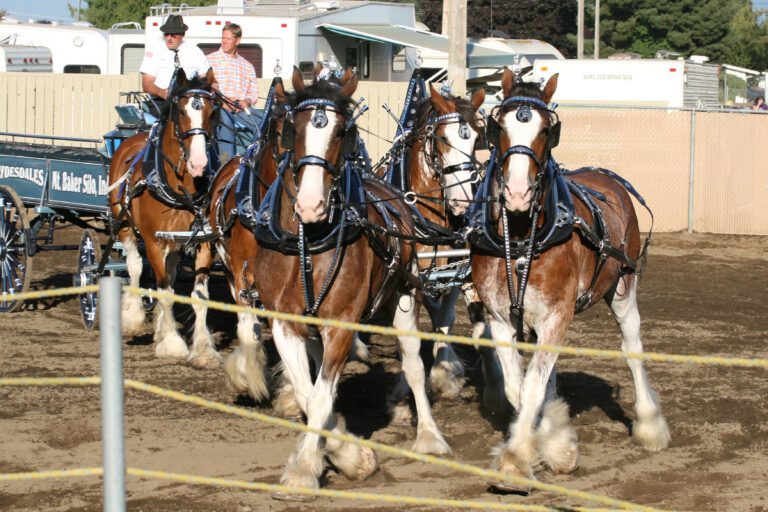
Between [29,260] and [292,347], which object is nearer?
[292,347]

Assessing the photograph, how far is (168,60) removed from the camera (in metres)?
10.9

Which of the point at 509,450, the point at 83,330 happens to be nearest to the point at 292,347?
the point at 509,450

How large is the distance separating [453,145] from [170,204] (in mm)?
2531

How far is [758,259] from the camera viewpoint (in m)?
17.1

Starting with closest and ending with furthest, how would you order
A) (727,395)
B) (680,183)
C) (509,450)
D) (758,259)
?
(509,450)
(727,395)
(758,259)
(680,183)

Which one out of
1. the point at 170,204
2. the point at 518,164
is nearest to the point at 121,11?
the point at 170,204

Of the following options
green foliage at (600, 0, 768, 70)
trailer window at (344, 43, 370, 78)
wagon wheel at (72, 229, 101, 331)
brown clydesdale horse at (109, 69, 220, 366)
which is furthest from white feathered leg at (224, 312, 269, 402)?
green foliage at (600, 0, 768, 70)

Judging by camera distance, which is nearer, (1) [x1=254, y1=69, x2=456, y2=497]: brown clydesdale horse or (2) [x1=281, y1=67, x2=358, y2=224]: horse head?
(2) [x1=281, y1=67, x2=358, y2=224]: horse head

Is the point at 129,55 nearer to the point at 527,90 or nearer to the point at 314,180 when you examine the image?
the point at 527,90

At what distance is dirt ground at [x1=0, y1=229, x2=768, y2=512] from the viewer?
6.11 m

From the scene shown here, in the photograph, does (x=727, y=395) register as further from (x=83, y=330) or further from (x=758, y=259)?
(x=758, y=259)

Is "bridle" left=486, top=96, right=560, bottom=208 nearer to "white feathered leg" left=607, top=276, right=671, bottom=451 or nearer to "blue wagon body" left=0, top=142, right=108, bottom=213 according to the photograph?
"white feathered leg" left=607, top=276, right=671, bottom=451

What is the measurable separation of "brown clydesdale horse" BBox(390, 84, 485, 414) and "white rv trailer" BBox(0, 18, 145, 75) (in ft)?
47.9

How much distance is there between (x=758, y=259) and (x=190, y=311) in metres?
9.28
